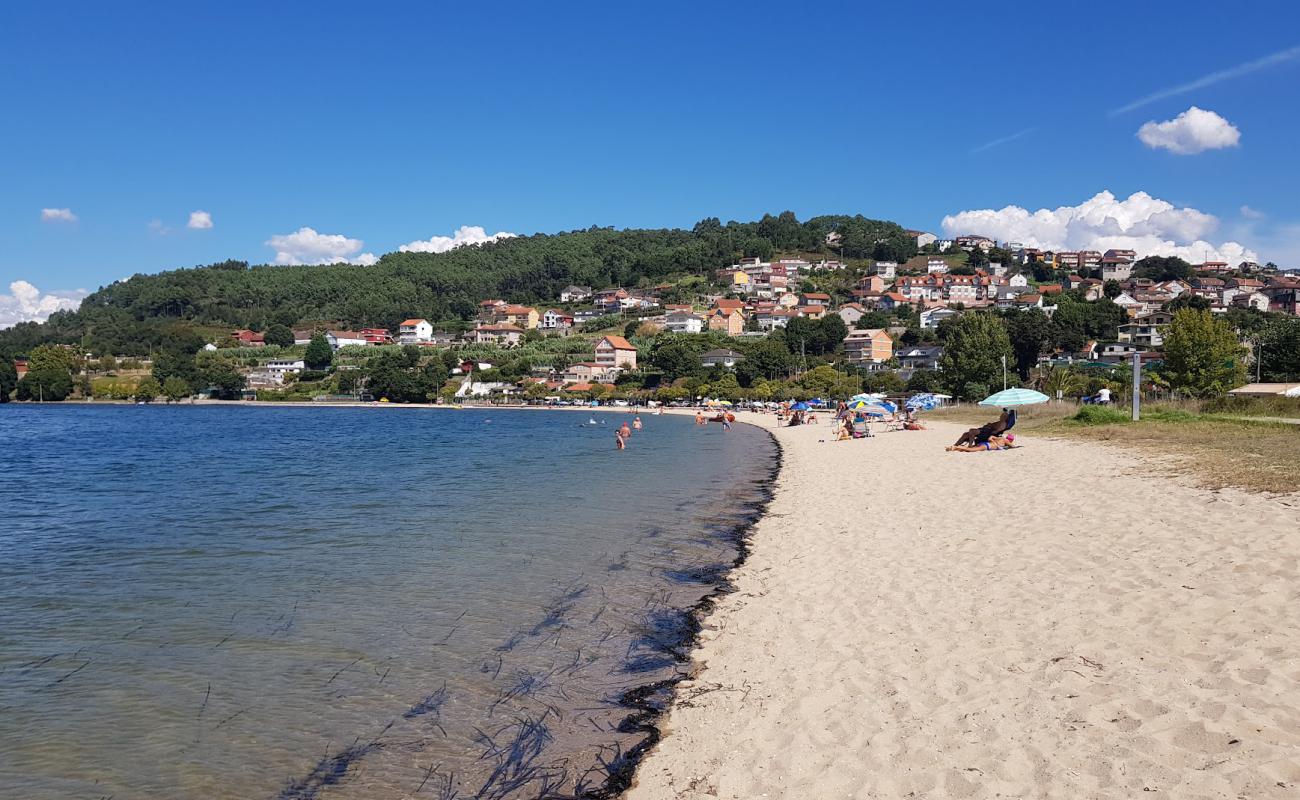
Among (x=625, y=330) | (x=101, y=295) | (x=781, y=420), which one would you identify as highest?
(x=101, y=295)

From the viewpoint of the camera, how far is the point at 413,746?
598cm

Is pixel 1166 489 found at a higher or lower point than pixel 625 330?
lower

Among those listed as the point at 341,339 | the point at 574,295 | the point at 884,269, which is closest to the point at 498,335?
the point at 341,339

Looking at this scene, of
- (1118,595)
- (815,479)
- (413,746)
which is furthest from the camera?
(815,479)

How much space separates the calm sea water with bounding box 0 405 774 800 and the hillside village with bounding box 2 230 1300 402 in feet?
149

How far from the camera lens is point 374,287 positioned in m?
172

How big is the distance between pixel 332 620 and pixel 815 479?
13.5 m

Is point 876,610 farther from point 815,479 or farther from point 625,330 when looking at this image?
point 625,330

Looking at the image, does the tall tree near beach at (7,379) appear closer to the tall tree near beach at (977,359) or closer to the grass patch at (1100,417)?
the tall tree near beach at (977,359)

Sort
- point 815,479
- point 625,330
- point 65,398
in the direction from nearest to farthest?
point 815,479 → point 65,398 → point 625,330

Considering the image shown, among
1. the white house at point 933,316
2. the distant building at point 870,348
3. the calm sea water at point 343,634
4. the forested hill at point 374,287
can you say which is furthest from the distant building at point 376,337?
the calm sea water at point 343,634

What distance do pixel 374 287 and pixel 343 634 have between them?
175498mm

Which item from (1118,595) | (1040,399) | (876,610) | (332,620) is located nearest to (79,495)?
(332,620)

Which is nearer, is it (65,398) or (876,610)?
(876,610)
